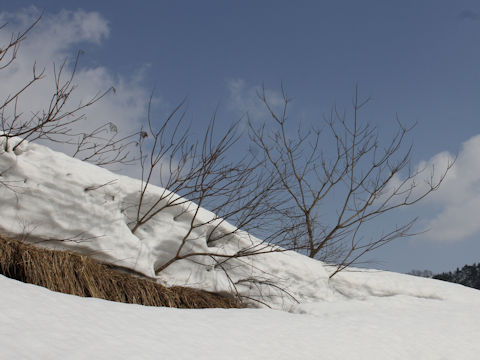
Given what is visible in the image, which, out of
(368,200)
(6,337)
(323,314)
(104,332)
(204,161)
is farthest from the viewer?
(368,200)

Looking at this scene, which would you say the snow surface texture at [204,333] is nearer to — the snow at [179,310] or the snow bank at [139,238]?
the snow at [179,310]

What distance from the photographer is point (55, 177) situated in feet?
11.0

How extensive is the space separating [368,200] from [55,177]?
12.9 feet

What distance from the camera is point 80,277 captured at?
315 cm

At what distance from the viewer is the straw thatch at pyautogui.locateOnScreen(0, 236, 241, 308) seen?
116 inches

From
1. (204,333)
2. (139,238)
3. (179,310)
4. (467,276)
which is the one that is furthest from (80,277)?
(467,276)

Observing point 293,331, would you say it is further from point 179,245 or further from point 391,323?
point 179,245

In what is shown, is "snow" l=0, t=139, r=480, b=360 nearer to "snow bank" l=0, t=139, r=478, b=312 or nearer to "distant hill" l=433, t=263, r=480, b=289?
"snow bank" l=0, t=139, r=478, b=312

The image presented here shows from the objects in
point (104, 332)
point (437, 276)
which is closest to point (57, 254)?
point (104, 332)

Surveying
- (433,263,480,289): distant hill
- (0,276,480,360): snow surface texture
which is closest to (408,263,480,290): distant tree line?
(433,263,480,289): distant hill

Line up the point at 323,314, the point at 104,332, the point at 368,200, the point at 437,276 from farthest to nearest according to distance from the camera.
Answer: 1. the point at 437,276
2. the point at 368,200
3. the point at 323,314
4. the point at 104,332

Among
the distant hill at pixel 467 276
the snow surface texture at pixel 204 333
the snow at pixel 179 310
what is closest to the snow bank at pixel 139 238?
the snow at pixel 179 310

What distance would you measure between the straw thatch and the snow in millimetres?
149

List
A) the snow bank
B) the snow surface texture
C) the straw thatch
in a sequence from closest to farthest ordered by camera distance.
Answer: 1. the snow surface texture
2. the straw thatch
3. the snow bank
